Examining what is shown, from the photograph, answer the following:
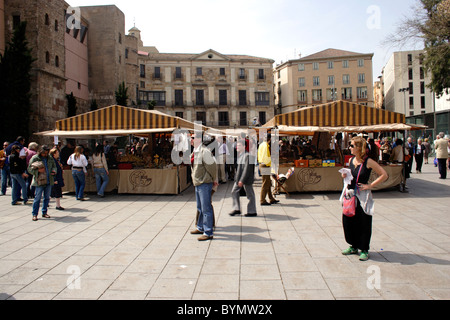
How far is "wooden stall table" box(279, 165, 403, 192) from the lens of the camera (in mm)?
10359

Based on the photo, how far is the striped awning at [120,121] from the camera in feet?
35.9

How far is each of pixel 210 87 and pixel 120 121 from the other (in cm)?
4605

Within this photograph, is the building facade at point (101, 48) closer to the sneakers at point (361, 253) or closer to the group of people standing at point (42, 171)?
the group of people standing at point (42, 171)

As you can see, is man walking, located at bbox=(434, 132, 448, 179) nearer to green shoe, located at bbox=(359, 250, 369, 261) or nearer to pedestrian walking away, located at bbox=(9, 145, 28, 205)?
green shoe, located at bbox=(359, 250, 369, 261)

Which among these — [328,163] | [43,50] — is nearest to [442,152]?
[328,163]

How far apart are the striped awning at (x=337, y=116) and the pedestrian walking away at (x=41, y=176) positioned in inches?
258

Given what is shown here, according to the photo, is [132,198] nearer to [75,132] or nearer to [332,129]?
[75,132]

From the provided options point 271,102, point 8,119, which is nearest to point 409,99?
point 271,102

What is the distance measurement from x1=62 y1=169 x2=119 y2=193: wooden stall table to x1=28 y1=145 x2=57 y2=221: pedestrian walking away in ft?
10.2

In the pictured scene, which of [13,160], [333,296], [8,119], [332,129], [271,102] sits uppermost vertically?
[271,102]

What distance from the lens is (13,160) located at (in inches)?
359

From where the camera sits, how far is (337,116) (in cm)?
1077

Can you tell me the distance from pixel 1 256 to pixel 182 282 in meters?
3.04

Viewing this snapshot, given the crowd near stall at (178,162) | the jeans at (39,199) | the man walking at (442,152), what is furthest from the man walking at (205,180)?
the man walking at (442,152)
